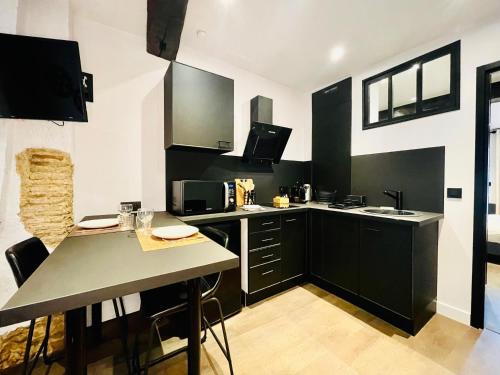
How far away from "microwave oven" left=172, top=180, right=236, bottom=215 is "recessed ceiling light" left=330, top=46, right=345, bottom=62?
1906 mm

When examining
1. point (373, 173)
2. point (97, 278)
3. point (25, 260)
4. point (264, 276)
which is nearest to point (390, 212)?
point (373, 173)

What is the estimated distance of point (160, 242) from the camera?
3.63 feet

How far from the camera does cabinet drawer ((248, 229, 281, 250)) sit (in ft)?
7.00

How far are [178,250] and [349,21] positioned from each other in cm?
237

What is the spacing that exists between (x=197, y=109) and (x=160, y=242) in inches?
55.4

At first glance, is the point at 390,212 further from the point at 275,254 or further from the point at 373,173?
the point at 275,254

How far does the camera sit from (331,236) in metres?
2.40

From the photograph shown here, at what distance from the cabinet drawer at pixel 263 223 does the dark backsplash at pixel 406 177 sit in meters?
1.22

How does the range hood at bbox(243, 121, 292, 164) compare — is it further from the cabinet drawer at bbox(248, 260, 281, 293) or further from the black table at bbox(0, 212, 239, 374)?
the black table at bbox(0, 212, 239, 374)

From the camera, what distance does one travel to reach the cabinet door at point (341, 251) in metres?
2.17

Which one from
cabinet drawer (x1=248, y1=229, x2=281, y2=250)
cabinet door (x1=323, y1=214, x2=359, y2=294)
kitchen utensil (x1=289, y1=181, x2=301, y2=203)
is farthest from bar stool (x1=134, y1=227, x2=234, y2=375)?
kitchen utensil (x1=289, y1=181, x2=301, y2=203)

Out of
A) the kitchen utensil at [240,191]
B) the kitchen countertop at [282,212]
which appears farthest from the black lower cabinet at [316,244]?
the kitchen utensil at [240,191]

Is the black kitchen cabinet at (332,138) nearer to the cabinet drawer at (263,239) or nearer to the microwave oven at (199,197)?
the cabinet drawer at (263,239)

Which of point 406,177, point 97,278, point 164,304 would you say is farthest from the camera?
point 406,177
